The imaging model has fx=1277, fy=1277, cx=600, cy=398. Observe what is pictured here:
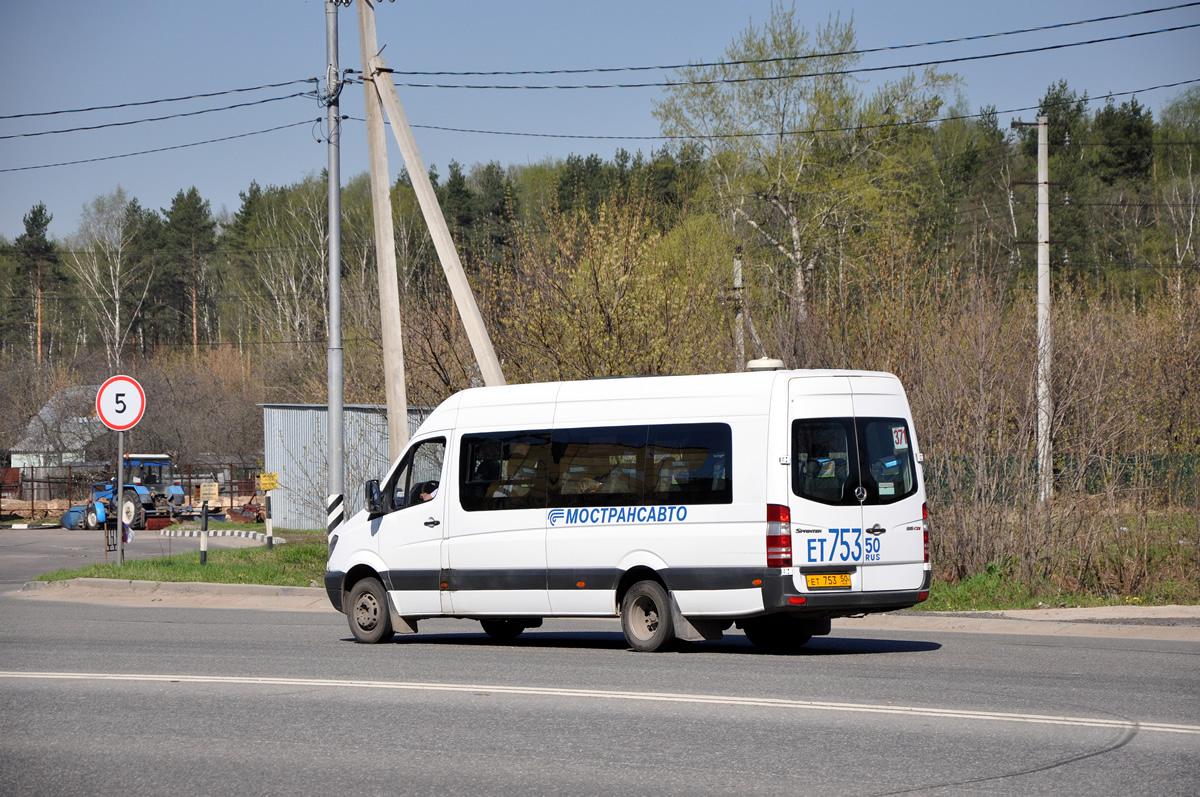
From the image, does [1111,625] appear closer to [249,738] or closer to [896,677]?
[896,677]

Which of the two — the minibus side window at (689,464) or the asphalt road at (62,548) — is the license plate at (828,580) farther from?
the asphalt road at (62,548)

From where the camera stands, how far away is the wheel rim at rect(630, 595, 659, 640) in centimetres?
1167

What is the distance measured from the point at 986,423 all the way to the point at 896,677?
8.10 m

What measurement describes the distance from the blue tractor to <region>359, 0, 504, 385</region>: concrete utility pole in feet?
68.0

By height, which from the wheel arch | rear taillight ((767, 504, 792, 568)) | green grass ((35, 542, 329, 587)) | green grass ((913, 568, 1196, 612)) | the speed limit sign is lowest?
green grass ((35, 542, 329, 587))

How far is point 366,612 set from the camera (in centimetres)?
1327

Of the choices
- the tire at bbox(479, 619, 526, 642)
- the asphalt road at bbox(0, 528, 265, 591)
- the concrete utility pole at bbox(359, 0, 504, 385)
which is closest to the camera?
the tire at bbox(479, 619, 526, 642)

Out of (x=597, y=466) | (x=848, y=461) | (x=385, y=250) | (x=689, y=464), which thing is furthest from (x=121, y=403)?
(x=848, y=461)

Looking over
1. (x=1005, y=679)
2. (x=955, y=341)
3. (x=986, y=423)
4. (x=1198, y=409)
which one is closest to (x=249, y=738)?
(x=1005, y=679)

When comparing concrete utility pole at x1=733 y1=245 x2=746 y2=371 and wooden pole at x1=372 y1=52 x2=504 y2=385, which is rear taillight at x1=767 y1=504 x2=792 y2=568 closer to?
wooden pole at x1=372 y1=52 x2=504 y2=385

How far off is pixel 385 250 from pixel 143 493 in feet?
74.9

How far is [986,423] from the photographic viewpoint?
55.6 feet

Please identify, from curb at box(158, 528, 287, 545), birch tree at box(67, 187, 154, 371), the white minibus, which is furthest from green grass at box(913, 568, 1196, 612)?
birch tree at box(67, 187, 154, 371)

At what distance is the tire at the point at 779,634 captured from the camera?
12055 mm
